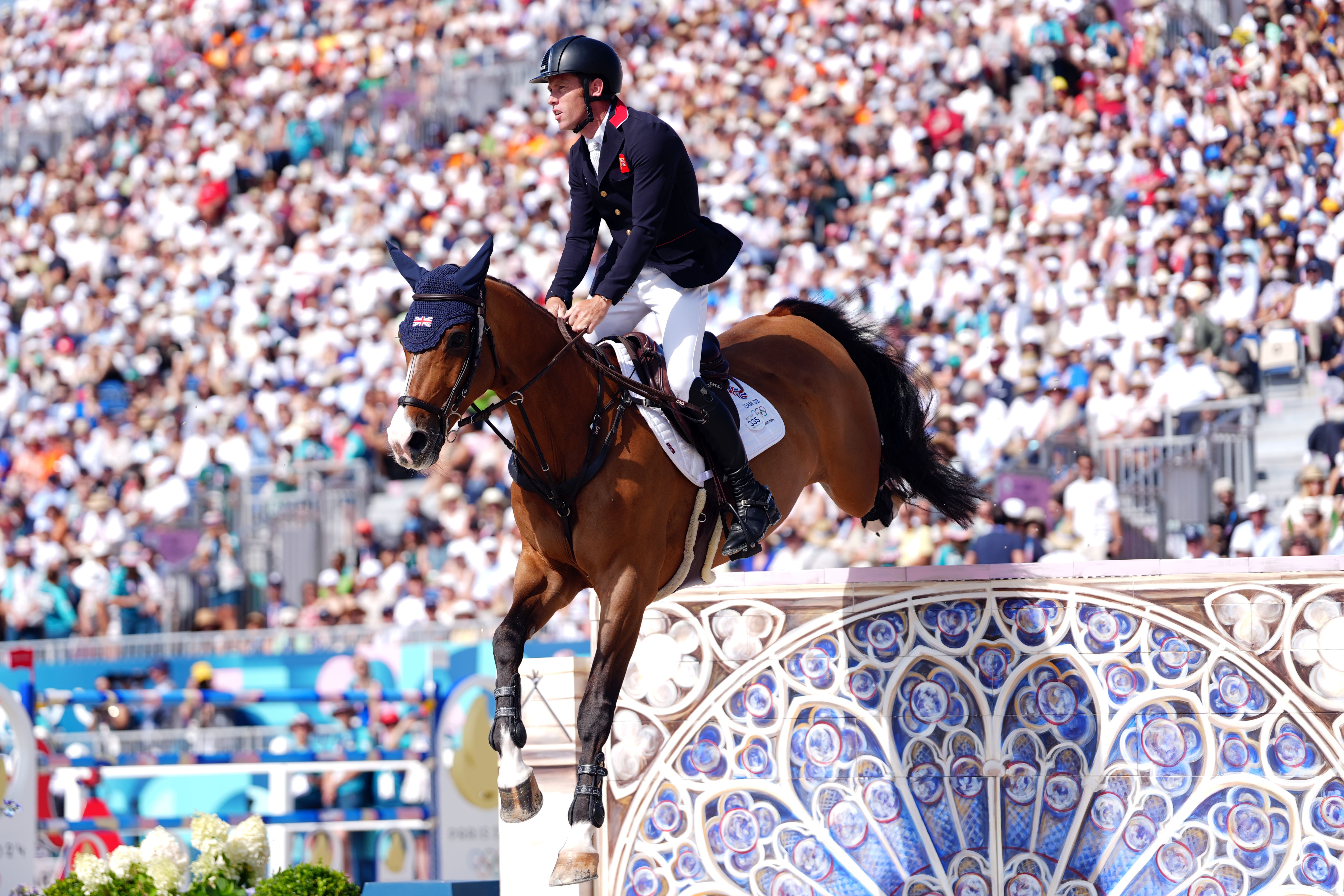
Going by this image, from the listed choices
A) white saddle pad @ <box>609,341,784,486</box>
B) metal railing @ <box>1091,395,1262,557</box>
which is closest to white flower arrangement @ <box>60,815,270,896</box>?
white saddle pad @ <box>609,341,784,486</box>

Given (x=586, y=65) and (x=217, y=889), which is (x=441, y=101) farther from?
(x=217, y=889)

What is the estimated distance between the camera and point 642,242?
486 cm

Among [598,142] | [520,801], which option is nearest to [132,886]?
[520,801]

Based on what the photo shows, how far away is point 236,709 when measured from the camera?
1023cm

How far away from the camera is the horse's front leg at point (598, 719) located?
436cm

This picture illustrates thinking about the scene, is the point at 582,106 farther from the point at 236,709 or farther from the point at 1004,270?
the point at 1004,270

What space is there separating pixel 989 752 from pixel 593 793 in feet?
5.13

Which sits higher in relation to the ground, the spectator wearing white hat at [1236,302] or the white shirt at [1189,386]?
the spectator wearing white hat at [1236,302]

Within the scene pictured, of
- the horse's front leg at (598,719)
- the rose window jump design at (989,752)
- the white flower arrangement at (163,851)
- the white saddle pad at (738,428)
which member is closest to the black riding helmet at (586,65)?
the white saddle pad at (738,428)

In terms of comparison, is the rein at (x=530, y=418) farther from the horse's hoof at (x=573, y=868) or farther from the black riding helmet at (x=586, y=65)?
the horse's hoof at (x=573, y=868)

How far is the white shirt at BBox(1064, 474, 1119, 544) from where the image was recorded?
9227 millimetres

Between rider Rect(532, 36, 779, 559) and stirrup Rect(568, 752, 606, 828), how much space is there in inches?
37.8

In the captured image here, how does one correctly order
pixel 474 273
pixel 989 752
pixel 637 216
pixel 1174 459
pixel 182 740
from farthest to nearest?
pixel 182 740
pixel 1174 459
pixel 989 752
pixel 637 216
pixel 474 273

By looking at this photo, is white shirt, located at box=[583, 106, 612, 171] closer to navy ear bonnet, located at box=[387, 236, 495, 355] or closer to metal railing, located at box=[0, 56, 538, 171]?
navy ear bonnet, located at box=[387, 236, 495, 355]
